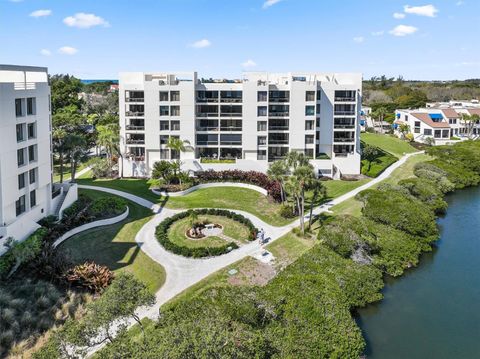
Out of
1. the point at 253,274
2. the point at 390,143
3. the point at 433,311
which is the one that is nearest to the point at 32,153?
the point at 253,274

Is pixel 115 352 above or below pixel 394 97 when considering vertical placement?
below

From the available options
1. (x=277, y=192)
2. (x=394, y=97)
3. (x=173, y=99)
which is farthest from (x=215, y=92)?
(x=394, y=97)

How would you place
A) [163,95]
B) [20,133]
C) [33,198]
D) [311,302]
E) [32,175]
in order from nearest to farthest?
[311,302] → [20,133] → [32,175] → [33,198] → [163,95]

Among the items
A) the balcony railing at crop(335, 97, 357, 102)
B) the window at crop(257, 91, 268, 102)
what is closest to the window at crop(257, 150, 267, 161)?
the window at crop(257, 91, 268, 102)

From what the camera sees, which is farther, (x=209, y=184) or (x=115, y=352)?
(x=209, y=184)

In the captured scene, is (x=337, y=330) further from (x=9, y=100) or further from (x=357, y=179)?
(x=357, y=179)

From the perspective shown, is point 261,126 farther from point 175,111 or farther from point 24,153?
point 24,153
